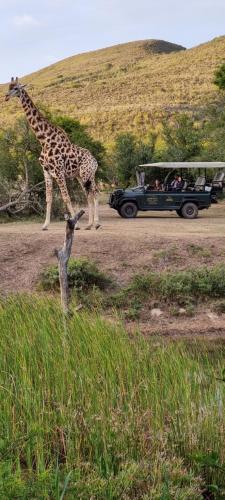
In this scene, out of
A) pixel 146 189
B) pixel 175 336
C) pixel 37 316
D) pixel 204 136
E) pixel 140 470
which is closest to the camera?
pixel 140 470

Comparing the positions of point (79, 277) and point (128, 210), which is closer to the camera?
point (79, 277)

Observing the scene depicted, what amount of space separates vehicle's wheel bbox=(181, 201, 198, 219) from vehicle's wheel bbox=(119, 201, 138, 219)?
1164mm

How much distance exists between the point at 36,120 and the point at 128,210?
3.73m

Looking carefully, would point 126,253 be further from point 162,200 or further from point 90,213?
point 162,200

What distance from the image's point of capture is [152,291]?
41.0 ft

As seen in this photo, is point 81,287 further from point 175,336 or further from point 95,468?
point 95,468

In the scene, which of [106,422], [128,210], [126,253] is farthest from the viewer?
[128,210]

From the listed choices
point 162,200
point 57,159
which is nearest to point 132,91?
point 162,200

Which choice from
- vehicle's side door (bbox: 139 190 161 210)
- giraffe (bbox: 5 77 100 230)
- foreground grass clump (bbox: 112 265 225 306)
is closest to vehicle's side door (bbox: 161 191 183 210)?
vehicle's side door (bbox: 139 190 161 210)

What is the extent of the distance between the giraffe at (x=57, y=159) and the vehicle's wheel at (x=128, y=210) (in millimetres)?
2276

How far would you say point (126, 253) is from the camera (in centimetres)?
1357

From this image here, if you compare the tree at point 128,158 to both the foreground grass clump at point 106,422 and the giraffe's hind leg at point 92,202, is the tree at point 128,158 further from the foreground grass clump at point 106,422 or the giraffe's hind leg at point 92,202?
the foreground grass clump at point 106,422

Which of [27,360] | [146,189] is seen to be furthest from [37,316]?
[146,189]

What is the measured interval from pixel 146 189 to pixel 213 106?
20816 millimetres
